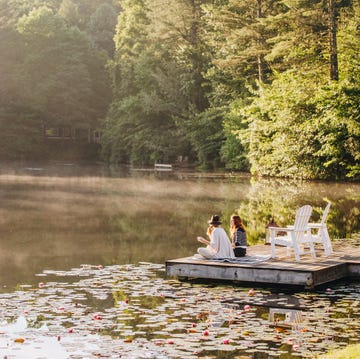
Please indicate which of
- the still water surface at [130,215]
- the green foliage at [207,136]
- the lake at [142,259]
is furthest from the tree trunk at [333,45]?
the green foliage at [207,136]

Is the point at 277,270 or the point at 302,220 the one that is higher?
the point at 302,220

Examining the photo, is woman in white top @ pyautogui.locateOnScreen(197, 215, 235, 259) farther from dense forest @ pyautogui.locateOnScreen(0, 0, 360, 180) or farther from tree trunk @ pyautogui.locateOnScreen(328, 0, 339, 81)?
tree trunk @ pyautogui.locateOnScreen(328, 0, 339, 81)

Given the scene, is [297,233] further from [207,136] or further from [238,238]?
[207,136]

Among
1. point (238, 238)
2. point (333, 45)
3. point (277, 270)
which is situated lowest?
point (277, 270)

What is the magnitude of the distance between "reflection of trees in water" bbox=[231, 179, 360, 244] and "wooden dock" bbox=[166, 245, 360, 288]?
16.2ft

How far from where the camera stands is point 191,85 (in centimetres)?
6750

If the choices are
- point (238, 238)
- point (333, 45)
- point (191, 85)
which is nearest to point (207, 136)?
point (191, 85)

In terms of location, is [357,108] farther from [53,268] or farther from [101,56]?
[101,56]

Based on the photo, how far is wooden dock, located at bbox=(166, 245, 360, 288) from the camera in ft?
43.2

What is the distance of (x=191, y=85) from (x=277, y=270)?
54.9 m

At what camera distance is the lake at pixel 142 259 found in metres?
10.2

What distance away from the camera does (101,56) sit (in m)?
93.8

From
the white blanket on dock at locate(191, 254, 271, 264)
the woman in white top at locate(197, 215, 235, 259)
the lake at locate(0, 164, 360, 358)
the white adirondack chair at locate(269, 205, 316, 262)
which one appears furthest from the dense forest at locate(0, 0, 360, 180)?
the woman in white top at locate(197, 215, 235, 259)

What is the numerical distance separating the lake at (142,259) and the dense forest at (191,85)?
24.3ft
